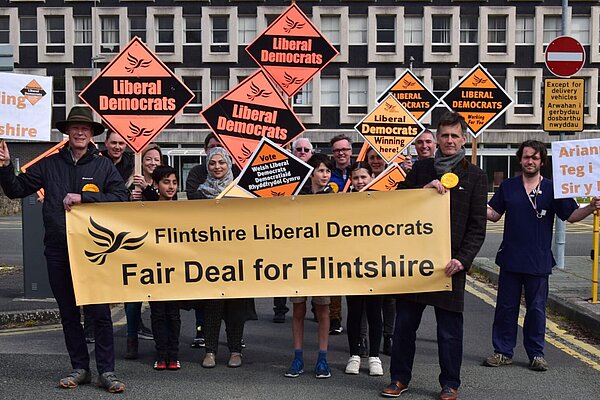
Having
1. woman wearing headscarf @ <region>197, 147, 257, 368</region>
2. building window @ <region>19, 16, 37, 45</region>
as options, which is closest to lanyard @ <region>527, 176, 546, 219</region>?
woman wearing headscarf @ <region>197, 147, 257, 368</region>

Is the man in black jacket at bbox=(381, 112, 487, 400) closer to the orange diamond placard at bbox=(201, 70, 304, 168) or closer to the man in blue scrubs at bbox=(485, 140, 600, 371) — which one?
the man in blue scrubs at bbox=(485, 140, 600, 371)

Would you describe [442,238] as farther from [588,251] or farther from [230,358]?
[588,251]

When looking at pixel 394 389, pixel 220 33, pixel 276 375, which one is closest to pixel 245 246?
pixel 276 375

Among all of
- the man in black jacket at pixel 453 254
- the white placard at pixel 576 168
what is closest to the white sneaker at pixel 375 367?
the man in black jacket at pixel 453 254

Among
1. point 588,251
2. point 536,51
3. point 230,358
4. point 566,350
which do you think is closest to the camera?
point 230,358

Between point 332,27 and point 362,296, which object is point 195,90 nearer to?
point 332,27

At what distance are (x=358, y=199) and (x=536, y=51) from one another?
41.9 meters

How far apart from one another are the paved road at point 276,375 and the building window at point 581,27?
40.9m

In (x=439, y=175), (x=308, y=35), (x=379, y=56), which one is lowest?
(x=439, y=175)

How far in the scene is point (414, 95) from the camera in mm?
16297

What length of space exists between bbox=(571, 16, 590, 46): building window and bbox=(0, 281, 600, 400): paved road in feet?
134

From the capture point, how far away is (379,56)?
45.2 metres

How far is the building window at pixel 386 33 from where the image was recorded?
1784 inches

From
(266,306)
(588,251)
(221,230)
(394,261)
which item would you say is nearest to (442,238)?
(394,261)
